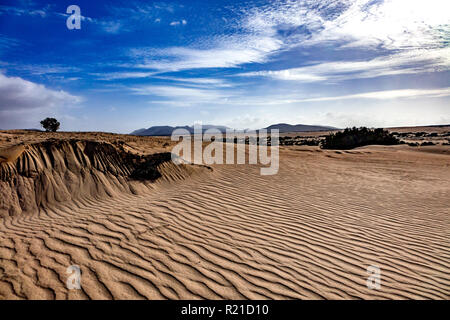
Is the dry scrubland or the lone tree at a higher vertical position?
the lone tree

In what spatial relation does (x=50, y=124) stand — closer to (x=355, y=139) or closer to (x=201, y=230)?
(x=201, y=230)

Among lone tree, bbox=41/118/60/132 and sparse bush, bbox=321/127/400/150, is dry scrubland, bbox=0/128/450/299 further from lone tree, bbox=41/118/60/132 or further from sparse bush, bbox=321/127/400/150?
lone tree, bbox=41/118/60/132

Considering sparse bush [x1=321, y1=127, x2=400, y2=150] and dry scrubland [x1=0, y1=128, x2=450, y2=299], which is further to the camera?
sparse bush [x1=321, y1=127, x2=400, y2=150]

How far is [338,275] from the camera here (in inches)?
126

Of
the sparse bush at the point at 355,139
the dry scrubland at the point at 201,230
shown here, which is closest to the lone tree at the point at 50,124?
the dry scrubland at the point at 201,230

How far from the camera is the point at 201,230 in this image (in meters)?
4.22

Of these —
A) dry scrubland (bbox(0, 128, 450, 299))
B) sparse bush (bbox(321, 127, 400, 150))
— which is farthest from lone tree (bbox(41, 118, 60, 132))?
sparse bush (bbox(321, 127, 400, 150))

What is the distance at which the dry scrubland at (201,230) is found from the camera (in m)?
2.91

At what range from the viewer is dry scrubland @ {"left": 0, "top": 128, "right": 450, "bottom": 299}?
291cm
